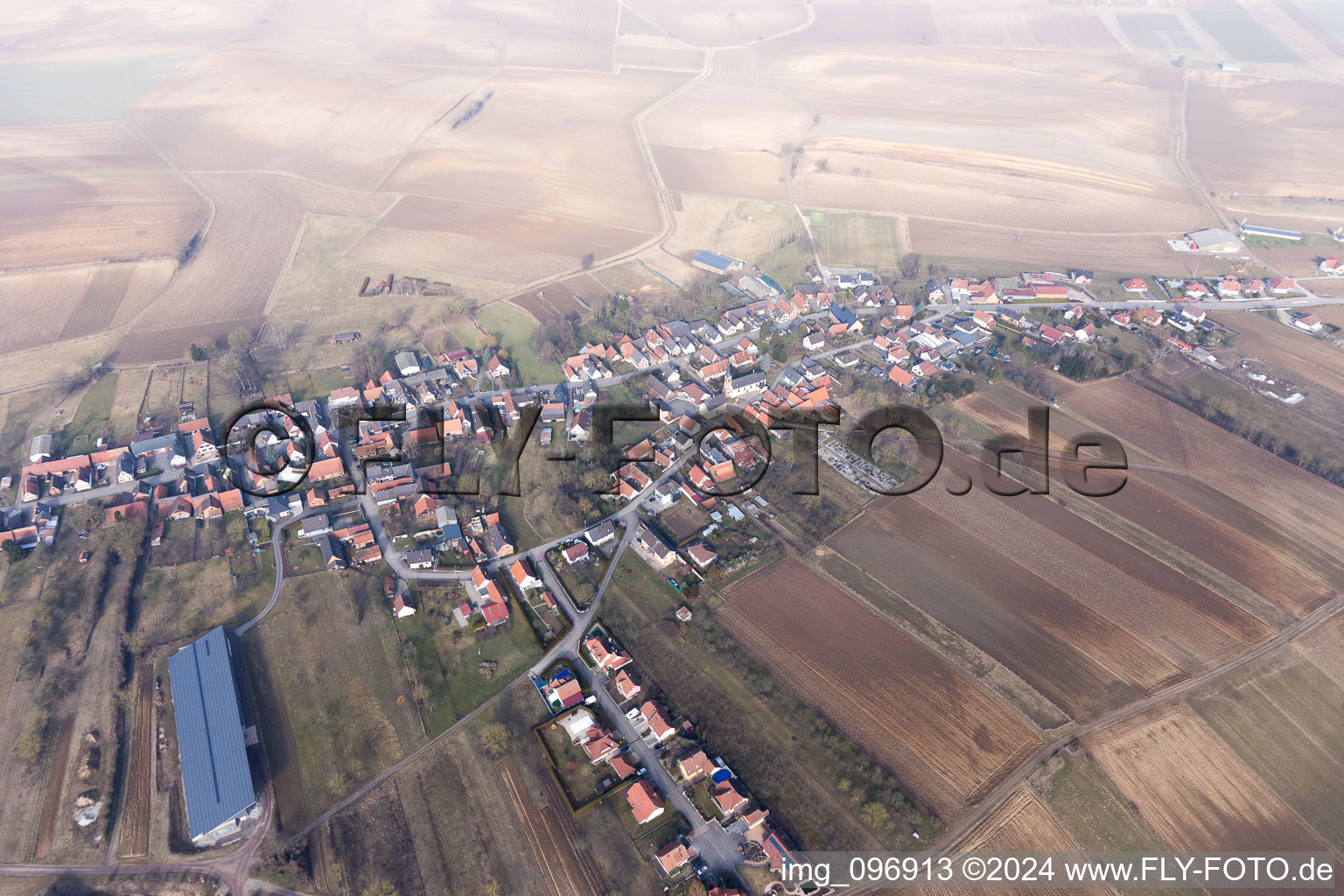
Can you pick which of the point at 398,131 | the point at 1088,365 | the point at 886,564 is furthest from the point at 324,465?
the point at 398,131

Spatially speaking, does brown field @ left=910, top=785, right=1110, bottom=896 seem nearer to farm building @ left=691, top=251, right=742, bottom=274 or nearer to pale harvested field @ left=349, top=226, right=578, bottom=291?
farm building @ left=691, top=251, right=742, bottom=274

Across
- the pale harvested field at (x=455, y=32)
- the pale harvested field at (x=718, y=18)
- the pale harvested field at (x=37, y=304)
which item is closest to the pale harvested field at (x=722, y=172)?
the pale harvested field at (x=455, y=32)

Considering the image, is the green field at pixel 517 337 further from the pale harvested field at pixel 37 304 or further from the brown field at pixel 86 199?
the pale harvested field at pixel 37 304

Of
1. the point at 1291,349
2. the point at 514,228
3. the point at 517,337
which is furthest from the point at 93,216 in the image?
the point at 1291,349

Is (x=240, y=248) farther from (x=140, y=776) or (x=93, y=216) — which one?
(x=140, y=776)

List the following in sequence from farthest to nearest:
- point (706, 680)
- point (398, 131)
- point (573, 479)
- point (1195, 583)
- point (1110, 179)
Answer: point (398, 131)
point (1110, 179)
point (573, 479)
point (1195, 583)
point (706, 680)

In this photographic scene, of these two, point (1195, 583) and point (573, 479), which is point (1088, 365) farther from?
point (573, 479)
